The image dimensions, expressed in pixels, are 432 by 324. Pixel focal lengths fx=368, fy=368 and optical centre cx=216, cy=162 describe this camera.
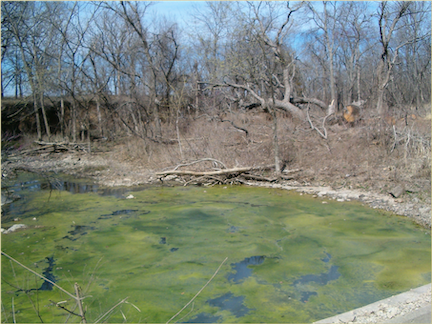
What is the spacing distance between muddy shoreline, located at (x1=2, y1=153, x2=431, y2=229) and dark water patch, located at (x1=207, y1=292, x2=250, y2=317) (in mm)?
3629

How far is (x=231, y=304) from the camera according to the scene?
482cm

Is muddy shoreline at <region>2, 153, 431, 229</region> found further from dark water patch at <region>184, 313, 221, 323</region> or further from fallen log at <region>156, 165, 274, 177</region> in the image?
dark water patch at <region>184, 313, 221, 323</region>

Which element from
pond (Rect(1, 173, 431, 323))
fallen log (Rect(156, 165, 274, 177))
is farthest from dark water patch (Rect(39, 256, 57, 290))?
fallen log (Rect(156, 165, 274, 177))

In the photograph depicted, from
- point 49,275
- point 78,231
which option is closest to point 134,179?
point 78,231

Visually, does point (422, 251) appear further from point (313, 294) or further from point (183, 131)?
point (183, 131)

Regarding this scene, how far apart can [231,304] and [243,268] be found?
1.17 metres

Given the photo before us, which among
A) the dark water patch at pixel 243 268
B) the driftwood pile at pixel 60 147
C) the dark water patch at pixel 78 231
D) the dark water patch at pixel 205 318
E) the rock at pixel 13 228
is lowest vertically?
Result: the dark water patch at pixel 205 318

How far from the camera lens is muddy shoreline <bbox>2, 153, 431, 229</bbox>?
333 inches

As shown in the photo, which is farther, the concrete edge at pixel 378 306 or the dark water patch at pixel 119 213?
the dark water patch at pixel 119 213

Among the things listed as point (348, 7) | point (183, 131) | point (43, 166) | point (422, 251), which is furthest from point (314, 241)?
point (348, 7)

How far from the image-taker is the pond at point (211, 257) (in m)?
4.76

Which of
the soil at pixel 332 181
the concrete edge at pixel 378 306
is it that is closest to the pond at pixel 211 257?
the concrete edge at pixel 378 306

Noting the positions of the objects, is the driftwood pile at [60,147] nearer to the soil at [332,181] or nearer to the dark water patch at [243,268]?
the soil at [332,181]

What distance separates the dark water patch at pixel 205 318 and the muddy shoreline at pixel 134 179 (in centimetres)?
360
